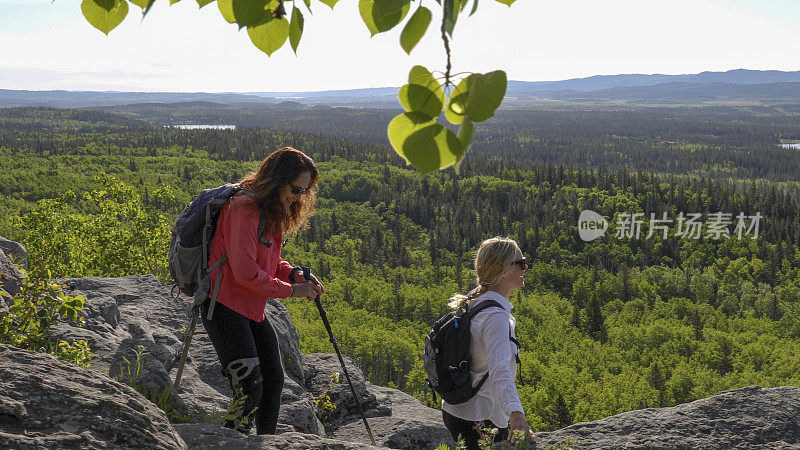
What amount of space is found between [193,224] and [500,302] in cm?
167

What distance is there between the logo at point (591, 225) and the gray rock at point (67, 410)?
304 ft

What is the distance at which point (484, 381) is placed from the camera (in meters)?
3.10

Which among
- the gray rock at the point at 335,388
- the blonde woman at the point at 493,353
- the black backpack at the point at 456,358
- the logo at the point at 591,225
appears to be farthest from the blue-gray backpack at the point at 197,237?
the logo at the point at 591,225

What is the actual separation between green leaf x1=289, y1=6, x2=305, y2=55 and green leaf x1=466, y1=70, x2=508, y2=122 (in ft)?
1.40

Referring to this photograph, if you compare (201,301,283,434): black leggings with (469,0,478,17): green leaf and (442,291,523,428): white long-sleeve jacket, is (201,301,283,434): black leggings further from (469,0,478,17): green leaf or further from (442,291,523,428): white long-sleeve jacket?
(469,0,478,17): green leaf

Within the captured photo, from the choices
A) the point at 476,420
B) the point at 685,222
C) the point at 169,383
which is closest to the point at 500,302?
the point at 476,420

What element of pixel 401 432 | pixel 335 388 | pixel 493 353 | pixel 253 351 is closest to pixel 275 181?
pixel 253 351

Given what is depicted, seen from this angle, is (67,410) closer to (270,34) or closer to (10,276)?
(270,34)

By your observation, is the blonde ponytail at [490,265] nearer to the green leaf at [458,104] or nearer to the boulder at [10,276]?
the green leaf at [458,104]

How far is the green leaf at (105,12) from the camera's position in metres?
1.08

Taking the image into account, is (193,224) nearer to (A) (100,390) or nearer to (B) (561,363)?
(A) (100,390)

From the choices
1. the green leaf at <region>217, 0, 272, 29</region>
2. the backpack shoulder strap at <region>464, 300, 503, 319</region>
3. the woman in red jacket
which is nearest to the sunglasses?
the woman in red jacket

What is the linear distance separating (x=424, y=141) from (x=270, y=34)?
1.43 ft

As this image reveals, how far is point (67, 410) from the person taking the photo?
180 centimetres
